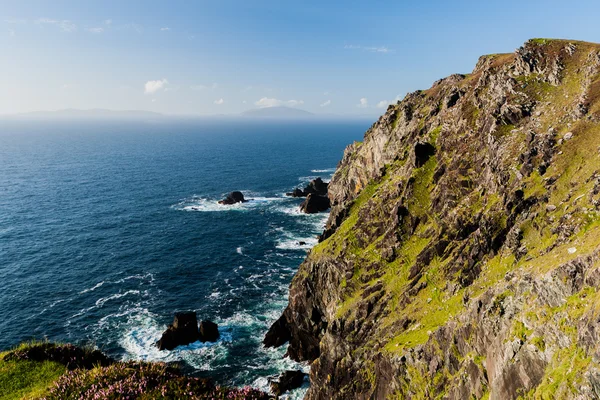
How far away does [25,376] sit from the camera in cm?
2591

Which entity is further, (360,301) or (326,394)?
→ (360,301)

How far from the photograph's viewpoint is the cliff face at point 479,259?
22.7m

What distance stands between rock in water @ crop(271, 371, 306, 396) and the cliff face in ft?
15.3

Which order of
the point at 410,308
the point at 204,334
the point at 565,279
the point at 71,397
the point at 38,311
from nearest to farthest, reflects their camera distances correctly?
the point at 71,397 → the point at 565,279 → the point at 410,308 → the point at 204,334 → the point at 38,311

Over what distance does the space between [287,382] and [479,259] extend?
30.8 metres

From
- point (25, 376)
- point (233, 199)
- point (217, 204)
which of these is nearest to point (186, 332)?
point (25, 376)

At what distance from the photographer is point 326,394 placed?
42.9 meters

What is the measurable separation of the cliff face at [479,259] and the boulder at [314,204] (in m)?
50.3

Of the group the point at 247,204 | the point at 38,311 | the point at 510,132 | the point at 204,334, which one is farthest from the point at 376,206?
the point at 247,204

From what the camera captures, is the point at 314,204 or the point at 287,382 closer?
the point at 287,382

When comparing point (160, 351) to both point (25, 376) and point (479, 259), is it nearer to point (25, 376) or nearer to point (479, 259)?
point (25, 376)

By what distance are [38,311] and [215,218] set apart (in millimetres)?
55344

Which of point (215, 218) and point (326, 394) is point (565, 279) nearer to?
point (326, 394)

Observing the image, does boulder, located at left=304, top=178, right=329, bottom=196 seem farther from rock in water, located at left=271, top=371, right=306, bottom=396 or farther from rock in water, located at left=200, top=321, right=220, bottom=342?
rock in water, located at left=271, top=371, right=306, bottom=396
